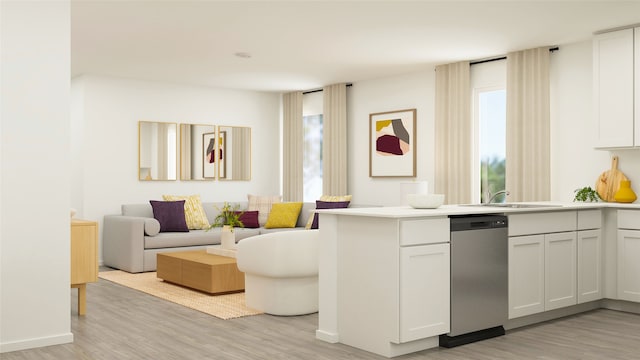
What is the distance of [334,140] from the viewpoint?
9.12 metres

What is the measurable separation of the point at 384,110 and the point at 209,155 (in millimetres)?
2781

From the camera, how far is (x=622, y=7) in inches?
201

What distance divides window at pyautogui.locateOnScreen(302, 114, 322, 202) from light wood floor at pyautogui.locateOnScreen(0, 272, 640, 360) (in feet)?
15.1

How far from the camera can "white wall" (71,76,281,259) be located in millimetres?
8422

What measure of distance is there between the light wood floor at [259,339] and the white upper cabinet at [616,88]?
1562 millimetres

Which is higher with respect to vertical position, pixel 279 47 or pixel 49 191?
pixel 279 47

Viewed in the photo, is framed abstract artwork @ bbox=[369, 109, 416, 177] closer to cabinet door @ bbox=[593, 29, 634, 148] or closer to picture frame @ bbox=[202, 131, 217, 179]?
picture frame @ bbox=[202, 131, 217, 179]

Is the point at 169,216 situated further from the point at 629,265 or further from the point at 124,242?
the point at 629,265

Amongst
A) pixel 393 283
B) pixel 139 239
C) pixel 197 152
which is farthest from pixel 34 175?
pixel 197 152

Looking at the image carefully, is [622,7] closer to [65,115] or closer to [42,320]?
[65,115]

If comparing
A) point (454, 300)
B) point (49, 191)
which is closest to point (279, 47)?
point (49, 191)

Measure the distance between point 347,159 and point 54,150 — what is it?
5.33m

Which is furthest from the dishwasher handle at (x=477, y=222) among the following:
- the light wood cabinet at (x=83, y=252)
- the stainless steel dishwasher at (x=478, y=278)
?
the light wood cabinet at (x=83, y=252)

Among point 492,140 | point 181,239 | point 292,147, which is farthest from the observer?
point 292,147
